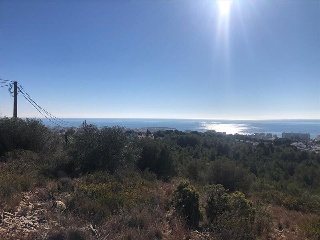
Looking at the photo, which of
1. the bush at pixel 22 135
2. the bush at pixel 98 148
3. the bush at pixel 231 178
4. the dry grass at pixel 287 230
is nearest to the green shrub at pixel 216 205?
the dry grass at pixel 287 230

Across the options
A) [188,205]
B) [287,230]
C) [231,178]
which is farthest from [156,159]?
[287,230]

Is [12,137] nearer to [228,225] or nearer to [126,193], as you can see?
[126,193]

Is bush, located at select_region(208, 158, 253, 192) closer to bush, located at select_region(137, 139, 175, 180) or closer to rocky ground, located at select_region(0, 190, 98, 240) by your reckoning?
bush, located at select_region(137, 139, 175, 180)

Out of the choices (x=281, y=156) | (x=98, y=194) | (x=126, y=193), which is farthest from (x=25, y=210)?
(x=281, y=156)

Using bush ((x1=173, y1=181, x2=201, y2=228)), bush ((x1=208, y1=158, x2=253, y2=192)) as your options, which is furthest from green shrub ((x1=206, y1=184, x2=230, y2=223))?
bush ((x1=208, y1=158, x2=253, y2=192))

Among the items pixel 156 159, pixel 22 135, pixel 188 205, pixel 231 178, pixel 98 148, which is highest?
pixel 22 135

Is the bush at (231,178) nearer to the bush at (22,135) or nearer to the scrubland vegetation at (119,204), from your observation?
the scrubland vegetation at (119,204)

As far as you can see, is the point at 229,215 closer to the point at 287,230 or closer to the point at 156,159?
the point at 287,230

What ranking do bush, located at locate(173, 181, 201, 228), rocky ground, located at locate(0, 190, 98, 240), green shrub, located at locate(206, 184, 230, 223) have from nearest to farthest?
rocky ground, located at locate(0, 190, 98, 240)
bush, located at locate(173, 181, 201, 228)
green shrub, located at locate(206, 184, 230, 223)

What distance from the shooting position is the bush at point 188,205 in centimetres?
597

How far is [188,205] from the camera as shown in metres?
6.18

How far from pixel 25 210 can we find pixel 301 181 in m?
32.9

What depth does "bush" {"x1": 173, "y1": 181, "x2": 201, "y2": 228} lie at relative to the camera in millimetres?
5973

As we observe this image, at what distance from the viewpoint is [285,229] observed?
21.5 feet
